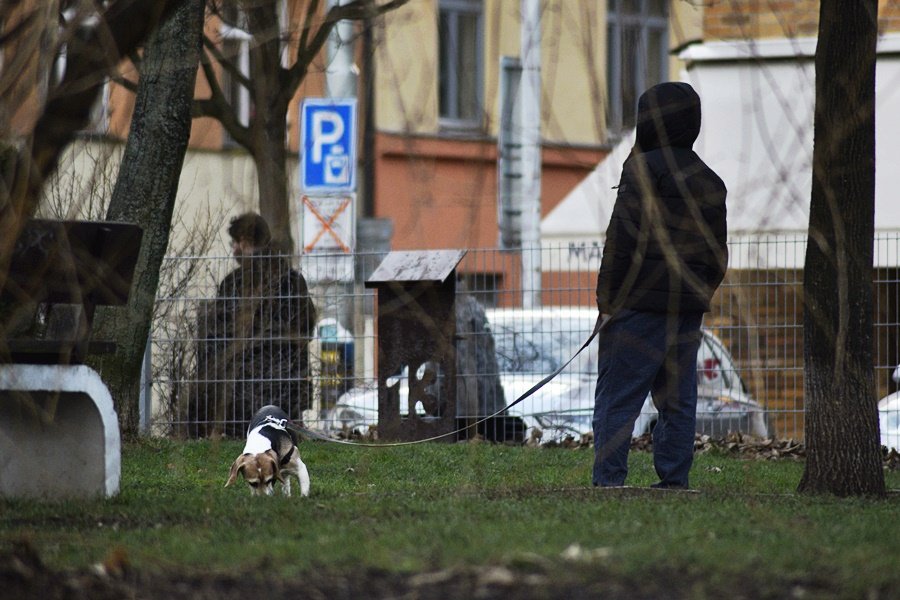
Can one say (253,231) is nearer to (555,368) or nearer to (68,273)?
(555,368)

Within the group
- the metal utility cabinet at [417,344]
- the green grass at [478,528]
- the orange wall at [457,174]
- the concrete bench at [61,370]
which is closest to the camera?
the green grass at [478,528]

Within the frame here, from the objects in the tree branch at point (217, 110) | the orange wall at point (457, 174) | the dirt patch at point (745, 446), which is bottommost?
the dirt patch at point (745, 446)

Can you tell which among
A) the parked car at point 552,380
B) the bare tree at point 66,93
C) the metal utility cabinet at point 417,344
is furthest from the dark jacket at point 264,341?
the bare tree at point 66,93

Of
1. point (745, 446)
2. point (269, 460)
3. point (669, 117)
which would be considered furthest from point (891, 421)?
point (269, 460)

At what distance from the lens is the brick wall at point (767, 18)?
634 centimetres

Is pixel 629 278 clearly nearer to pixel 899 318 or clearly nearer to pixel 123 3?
pixel 123 3

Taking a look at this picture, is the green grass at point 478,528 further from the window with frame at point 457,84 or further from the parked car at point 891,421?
the parked car at point 891,421

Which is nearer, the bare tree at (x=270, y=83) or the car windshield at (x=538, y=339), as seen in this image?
the bare tree at (x=270, y=83)

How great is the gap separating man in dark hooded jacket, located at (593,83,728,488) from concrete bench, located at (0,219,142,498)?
7.20ft

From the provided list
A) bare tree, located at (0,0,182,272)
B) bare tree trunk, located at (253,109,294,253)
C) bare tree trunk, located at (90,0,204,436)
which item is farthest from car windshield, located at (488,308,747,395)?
bare tree, located at (0,0,182,272)

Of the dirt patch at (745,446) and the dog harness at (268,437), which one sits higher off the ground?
the dog harness at (268,437)

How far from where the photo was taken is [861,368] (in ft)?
23.4

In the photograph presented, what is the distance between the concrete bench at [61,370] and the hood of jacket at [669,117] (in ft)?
7.63

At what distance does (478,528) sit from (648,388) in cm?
206
